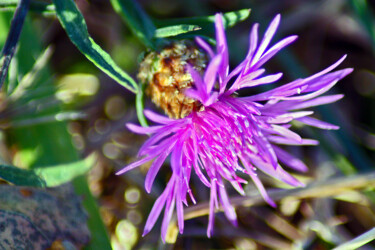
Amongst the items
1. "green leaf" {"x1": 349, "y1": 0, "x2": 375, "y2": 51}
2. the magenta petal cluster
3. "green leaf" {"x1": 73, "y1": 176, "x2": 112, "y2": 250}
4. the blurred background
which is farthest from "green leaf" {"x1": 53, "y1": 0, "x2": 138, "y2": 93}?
"green leaf" {"x1": 349, "y1": 0, "x2": 375, "y2": 51}

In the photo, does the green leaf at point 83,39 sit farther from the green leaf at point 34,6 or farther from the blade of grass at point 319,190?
the blade of grass at point 319,190

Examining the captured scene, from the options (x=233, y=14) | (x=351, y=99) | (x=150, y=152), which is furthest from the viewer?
(x=351, y=99)

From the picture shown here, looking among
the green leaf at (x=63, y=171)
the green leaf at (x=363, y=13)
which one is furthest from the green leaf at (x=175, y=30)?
the green leaf at (x=363, y=13)

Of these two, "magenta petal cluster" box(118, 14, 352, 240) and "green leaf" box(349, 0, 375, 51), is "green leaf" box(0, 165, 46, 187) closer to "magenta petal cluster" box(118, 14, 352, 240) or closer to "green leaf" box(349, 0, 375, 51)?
"magenta petal cluster" box(118, 14, 352, 240)

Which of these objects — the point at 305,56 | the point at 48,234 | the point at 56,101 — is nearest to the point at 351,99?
the point at 305,56

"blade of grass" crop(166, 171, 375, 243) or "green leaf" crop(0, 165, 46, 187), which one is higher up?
"green leaf" crop(0, 165, 46, 187)

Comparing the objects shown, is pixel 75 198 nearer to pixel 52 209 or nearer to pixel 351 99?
pixel 52 209
